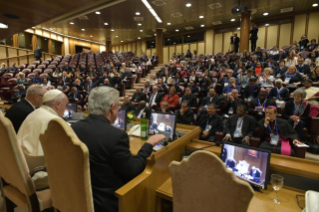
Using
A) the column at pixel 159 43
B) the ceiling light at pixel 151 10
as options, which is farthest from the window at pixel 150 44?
the ceiling light at pixel 151 10

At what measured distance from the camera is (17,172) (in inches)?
47.6

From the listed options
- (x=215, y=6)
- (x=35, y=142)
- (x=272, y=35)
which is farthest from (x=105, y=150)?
(x=272, y=35)

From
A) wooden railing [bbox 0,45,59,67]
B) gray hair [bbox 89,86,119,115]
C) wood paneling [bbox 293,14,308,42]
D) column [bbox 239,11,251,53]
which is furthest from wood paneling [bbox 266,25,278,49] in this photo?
wooden railing [bbox 0,45,59,67]

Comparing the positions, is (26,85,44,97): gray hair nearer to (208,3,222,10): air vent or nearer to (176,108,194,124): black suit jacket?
(176,108,194,124): black suit jacket

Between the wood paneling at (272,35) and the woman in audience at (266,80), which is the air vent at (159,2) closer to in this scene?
the woman in audience at (266,80)

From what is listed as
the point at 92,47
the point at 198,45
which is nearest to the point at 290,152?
the point at 198,45

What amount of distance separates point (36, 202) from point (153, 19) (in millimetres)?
9666

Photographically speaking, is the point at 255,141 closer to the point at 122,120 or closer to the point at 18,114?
the point at 122,120

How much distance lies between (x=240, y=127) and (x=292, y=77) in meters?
2.59

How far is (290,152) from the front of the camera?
245cm

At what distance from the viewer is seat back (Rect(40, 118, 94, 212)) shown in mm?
860

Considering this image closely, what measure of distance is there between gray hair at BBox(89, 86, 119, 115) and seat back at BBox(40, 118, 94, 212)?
0.21 metres

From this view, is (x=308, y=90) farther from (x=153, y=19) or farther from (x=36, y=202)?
(x=153, y=19)

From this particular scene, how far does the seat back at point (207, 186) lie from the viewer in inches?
31.3
